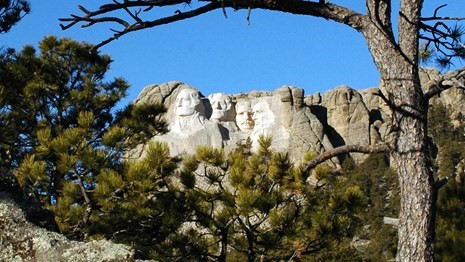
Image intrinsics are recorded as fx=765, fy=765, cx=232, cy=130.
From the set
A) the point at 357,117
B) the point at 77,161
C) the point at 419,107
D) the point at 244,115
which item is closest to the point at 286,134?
the point at 244,115

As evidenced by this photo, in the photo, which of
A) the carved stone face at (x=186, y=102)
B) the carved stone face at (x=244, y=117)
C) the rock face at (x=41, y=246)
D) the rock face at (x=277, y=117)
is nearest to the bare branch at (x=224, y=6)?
the rock face at (x=41, y=246)

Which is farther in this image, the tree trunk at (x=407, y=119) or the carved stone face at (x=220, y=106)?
the carved stone face at (x=220, y=106)

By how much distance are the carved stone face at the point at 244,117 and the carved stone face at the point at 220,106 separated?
29.7 inches

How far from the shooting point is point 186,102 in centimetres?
4812

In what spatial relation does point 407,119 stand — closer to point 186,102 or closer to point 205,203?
point 205,203

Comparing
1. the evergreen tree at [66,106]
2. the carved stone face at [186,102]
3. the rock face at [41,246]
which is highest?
the carved stone face at [186,102]

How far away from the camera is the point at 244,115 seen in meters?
50.6

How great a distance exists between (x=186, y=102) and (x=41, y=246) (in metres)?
46.2

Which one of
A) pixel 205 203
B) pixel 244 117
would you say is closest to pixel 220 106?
pixel 244 117

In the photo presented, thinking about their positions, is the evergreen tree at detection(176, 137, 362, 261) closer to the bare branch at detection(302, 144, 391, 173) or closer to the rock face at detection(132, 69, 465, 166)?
the bare branch at detection(302, 144, 391, 173)

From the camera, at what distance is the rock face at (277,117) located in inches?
1844

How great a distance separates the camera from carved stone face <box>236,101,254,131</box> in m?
50.3

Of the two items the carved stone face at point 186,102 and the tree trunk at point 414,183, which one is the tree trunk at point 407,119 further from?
the carved stone face at point 186,102

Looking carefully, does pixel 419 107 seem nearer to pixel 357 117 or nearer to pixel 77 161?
pixel 77 161
